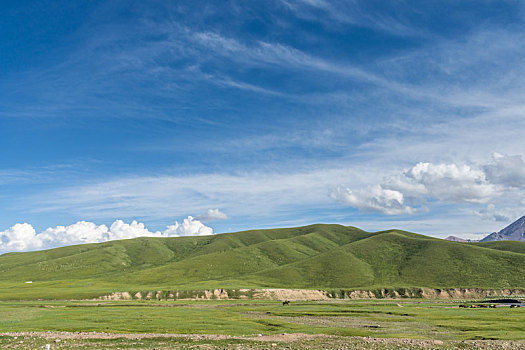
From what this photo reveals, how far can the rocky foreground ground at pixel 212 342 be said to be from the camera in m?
49.9

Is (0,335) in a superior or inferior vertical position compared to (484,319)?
superior

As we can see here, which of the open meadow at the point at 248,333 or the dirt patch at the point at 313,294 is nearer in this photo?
the open meadow at the point at 248,333

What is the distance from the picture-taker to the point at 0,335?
5644 centimetres

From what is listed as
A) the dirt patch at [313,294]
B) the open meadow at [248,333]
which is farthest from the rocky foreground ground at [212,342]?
the dirt patch at [313,294]

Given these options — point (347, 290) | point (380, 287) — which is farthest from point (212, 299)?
point (380, 287)

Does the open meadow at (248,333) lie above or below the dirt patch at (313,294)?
above

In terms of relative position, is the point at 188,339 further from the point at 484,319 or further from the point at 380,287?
the point at 380,287

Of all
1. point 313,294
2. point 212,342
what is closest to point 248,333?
point 212,342

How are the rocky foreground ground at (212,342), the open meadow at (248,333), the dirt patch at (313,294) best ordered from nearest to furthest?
the rocky foreground ground at (212,342) → the open meadow at (248,333) → the dirt patch at (313,294)

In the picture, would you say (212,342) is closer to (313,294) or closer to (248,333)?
(248,333)

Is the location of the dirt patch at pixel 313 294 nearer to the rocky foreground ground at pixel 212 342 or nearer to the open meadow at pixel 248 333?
the open meadow at pixel 248 333

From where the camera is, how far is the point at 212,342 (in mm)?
53094

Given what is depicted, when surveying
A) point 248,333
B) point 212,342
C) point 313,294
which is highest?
point 212,342

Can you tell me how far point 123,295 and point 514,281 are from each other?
178775mm
